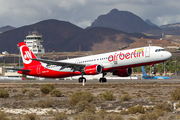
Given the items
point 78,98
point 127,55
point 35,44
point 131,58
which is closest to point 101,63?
point 127,55

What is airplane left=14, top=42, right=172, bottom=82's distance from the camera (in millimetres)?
39656

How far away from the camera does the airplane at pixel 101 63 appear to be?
130 feet

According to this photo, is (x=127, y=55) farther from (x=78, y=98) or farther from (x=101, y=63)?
(x=78, y=98)

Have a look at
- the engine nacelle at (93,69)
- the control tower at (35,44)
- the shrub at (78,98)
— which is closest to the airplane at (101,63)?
the engine nacelle at (93,69)

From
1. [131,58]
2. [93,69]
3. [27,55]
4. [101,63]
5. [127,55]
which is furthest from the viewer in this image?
[27,55]

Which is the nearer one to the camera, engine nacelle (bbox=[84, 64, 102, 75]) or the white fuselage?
the white fuselage

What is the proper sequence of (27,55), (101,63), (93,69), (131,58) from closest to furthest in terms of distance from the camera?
(131,58) → (93,69) → (101,63) → (27,55)

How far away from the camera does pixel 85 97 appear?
2105 centimetres

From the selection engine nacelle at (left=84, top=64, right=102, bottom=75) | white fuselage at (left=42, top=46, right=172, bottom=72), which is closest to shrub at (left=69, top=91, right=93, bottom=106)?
white fuselage at (left=42, top=46, right=172, bottom=72)

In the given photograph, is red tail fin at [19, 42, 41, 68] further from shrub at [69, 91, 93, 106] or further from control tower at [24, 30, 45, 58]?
control tower at [24, 30, 45, 58]

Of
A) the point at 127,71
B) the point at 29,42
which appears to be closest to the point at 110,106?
the point at 127,71

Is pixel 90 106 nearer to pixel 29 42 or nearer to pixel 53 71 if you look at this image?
pixel 53 71

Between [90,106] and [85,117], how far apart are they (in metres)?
4.61

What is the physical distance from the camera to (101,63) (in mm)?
43625
